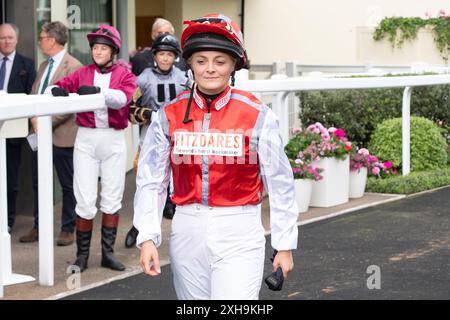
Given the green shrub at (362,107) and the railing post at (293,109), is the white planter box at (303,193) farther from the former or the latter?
the green shrub at (362,107)

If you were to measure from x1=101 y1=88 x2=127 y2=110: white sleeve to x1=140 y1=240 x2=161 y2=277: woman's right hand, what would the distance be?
10.3 feet

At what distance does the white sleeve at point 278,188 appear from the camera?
15.0ft

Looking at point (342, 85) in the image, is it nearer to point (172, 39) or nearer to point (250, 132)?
point (172, 39)

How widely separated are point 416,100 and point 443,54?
32.7 ft

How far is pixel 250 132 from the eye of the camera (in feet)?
15.0

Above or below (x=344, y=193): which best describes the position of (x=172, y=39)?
above

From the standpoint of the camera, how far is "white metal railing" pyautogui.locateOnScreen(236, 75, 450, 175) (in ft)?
31.4

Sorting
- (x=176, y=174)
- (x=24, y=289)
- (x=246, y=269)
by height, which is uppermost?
(x=176, y=174)

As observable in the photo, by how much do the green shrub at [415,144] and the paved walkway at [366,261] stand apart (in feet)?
5.78

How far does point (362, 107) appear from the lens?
41.3ft

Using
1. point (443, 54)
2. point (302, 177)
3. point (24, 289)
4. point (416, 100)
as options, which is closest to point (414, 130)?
point (416, 100)

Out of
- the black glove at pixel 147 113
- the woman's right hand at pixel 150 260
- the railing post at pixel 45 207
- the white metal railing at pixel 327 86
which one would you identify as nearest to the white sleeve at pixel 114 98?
the railing post at pixel 45 207

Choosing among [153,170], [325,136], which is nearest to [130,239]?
[325,136]

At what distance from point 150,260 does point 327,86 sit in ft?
19.8
